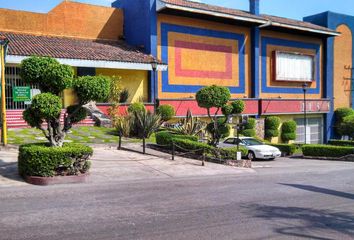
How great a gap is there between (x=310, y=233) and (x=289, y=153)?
21.3 meters

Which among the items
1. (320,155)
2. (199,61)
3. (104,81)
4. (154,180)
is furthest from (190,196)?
(199,61)

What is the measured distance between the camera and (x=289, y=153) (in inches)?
1073

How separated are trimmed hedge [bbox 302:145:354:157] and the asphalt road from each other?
14.6 metres

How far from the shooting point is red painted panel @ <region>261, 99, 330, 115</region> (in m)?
31.7

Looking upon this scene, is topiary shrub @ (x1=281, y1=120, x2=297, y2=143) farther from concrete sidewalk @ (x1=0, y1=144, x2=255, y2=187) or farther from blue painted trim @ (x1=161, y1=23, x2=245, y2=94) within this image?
concrete sidewalk @ (x1=0, y1=144, x2=255, y2=187)

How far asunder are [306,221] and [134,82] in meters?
20.5

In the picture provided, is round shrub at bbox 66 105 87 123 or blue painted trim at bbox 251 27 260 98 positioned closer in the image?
round shrub at bbox 66 105 87 123

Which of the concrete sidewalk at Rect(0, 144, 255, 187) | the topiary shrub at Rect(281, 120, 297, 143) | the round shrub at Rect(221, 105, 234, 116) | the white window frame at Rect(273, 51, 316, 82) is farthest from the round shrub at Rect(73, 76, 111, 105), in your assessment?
the white window frame at Rect(273, 51, 316, 82)

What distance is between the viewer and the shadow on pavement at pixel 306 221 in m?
6.63

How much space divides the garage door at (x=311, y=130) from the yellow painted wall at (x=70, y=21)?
1752 centimetres

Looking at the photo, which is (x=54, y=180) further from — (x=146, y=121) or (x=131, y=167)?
(x=146, y=121)

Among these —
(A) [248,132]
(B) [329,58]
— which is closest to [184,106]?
(A) [248,132]

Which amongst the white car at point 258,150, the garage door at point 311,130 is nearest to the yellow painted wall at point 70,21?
the white car at point 258,150

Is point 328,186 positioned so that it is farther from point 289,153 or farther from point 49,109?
point 289,153
